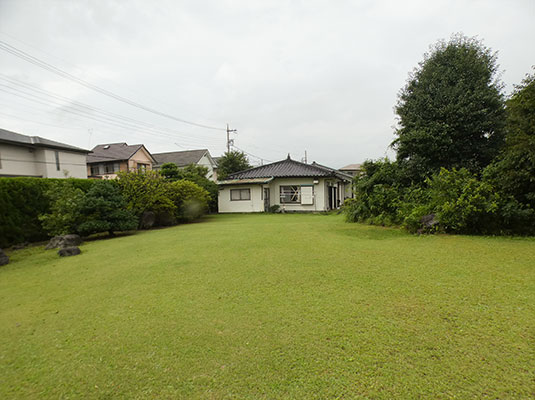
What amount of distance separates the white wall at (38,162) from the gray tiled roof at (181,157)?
11.2 meters

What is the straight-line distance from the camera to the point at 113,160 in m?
25.5

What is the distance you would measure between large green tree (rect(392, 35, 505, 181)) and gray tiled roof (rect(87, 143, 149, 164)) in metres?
24.7

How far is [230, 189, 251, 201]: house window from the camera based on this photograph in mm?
17750

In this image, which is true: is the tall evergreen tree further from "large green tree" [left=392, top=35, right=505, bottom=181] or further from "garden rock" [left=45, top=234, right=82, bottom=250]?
"garden rock" [left=45, top=234, right=82, bottom=250]

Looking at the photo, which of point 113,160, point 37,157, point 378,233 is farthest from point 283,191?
point 113,160

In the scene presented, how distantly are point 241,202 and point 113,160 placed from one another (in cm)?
1579

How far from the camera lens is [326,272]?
4.24 m

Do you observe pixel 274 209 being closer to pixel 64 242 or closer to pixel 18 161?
pixel 64 242

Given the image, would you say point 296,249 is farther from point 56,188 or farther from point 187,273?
point 56,188

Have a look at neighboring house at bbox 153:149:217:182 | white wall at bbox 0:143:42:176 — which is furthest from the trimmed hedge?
neighboring house at bbox 153:149:217:182


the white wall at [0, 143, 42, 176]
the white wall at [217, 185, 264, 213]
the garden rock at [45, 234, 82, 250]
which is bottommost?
the garden rock at [45, 234, 82, 250]

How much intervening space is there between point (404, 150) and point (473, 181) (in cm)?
307

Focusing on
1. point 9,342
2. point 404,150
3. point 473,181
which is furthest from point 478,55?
point 9,342

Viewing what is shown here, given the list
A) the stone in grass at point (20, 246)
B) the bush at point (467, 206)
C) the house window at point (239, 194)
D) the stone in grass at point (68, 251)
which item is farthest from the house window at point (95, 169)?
the bush at point (467, 206)
